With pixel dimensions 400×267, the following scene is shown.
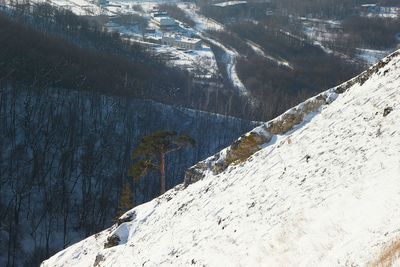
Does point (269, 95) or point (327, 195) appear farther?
point (269, 95)

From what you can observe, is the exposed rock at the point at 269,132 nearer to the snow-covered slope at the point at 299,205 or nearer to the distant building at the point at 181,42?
the snow-covered slope at the point at 299,205

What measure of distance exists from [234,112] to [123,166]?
4104cm

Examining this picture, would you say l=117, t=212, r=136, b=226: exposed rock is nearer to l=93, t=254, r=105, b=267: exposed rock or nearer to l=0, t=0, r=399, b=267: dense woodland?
l=93, t=254, r=105, b=267: exposed rock

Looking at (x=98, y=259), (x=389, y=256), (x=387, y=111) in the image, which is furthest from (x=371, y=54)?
(x=389, y=256)

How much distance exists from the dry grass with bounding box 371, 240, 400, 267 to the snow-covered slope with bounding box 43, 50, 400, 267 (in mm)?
57

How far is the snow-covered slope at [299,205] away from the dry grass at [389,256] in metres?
0.06

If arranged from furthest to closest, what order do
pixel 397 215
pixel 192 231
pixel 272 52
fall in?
pixel 272 52 < pixel 192 231 < pixel 397 215

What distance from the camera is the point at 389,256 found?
9.73 m

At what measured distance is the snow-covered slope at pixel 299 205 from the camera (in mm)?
12508

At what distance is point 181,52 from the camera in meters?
154

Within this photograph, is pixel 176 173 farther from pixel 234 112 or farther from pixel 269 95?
pixel 269 95

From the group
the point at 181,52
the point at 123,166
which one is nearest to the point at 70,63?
the point at 123,166

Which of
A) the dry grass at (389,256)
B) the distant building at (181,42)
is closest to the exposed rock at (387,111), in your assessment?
the dry grass at (389,256)

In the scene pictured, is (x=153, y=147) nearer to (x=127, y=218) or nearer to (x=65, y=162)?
(x=127, y=218)
